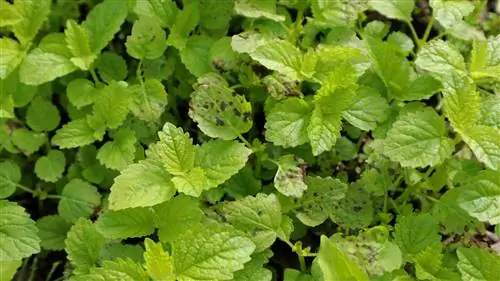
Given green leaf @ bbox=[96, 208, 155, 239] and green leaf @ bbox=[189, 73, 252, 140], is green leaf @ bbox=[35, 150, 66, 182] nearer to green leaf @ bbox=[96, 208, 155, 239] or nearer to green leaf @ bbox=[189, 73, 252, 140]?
green leaf @ bbox=[96, 208, 155, 239]

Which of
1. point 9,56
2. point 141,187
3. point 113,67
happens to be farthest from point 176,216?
point 9,56

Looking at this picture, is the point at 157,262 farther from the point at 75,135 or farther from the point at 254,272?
the point at 75,135

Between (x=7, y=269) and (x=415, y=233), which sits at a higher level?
(x=415, y=233)

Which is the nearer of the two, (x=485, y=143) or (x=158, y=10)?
(x=485, y=143)

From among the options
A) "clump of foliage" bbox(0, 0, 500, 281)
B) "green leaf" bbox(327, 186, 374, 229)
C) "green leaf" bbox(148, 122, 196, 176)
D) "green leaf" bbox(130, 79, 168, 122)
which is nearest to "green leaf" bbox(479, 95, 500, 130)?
"clump of foliage" bbox(0, 0, 500, 281)

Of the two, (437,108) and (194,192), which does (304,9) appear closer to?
(437,108)

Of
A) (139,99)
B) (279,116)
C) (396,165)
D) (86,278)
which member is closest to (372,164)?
(396,165)

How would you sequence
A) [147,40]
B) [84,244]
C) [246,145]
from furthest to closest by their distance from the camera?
1. [147,40]
2. [246,145]
3. [84,244]
